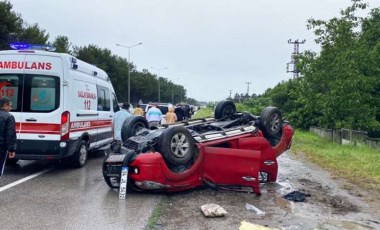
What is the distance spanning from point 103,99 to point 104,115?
17.6 inches

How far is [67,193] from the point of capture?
23.9 feet

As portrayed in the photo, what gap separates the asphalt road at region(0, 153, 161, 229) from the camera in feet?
18.2

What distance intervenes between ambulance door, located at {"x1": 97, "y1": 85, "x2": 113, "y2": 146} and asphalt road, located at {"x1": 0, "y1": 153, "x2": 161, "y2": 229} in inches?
80.4

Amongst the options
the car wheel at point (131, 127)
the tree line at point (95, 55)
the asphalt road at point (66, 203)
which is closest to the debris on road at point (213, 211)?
the asphalt road at point (66, 203)

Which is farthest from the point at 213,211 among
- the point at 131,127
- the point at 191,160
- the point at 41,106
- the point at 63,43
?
the point at 63,43

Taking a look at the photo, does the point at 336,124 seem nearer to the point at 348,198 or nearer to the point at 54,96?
the point at 348,198

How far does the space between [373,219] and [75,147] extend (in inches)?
235

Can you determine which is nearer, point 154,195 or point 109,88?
point 154,195

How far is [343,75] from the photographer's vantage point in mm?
17703

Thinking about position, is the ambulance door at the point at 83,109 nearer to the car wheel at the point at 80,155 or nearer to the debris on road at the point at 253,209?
the car wheel at the point at 80,155

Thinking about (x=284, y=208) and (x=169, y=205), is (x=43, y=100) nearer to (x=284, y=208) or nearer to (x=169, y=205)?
(x=169, y=205)

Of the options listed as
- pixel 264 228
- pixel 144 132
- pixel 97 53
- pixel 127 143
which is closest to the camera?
pixel 264 228

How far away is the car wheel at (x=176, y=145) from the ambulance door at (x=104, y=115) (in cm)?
429

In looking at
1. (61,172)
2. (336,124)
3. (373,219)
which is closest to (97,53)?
(336,124)
